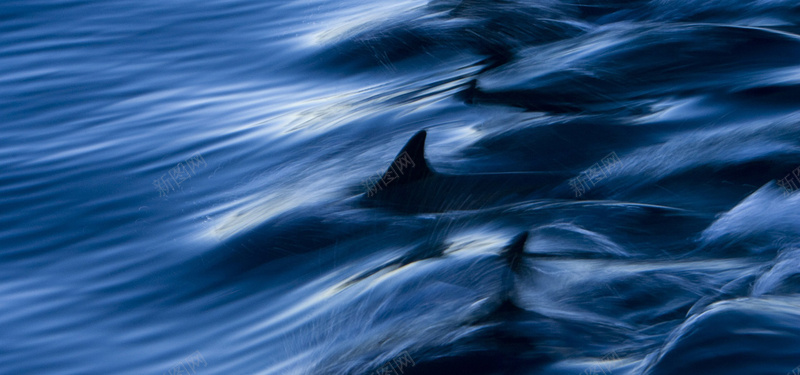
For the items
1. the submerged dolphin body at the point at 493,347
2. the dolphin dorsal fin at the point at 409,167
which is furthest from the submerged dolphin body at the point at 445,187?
the submerged dolphin body at the point at 493,347

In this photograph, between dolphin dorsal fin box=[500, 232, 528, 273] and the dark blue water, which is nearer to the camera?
the dark blue water

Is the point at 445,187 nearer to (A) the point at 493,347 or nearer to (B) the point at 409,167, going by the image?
(B) the point at 409,167

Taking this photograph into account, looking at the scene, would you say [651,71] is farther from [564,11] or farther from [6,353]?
[6,353]

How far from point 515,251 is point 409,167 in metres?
0.75

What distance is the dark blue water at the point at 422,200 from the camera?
8.47ft

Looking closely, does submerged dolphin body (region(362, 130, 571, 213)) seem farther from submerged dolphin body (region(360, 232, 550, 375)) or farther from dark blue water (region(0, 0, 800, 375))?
submerged dolphin body (region(360, 232, 550, 375))

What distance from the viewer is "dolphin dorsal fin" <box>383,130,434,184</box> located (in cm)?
339

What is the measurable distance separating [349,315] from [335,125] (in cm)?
191

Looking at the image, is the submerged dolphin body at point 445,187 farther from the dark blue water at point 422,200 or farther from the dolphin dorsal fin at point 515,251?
the dolphin dorsal fin at point 515,251

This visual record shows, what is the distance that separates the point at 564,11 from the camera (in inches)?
230

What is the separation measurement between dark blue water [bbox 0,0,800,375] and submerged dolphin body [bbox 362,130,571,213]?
0.06 feet

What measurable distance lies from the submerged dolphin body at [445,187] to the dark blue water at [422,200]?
2cm

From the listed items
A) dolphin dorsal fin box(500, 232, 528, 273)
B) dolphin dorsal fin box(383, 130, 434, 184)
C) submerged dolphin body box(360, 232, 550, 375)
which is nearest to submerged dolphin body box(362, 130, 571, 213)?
dolphin dorsal fin box(383, 130, 434, 184)

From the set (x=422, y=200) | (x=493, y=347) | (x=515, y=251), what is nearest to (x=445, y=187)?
(x=422, y=200)
